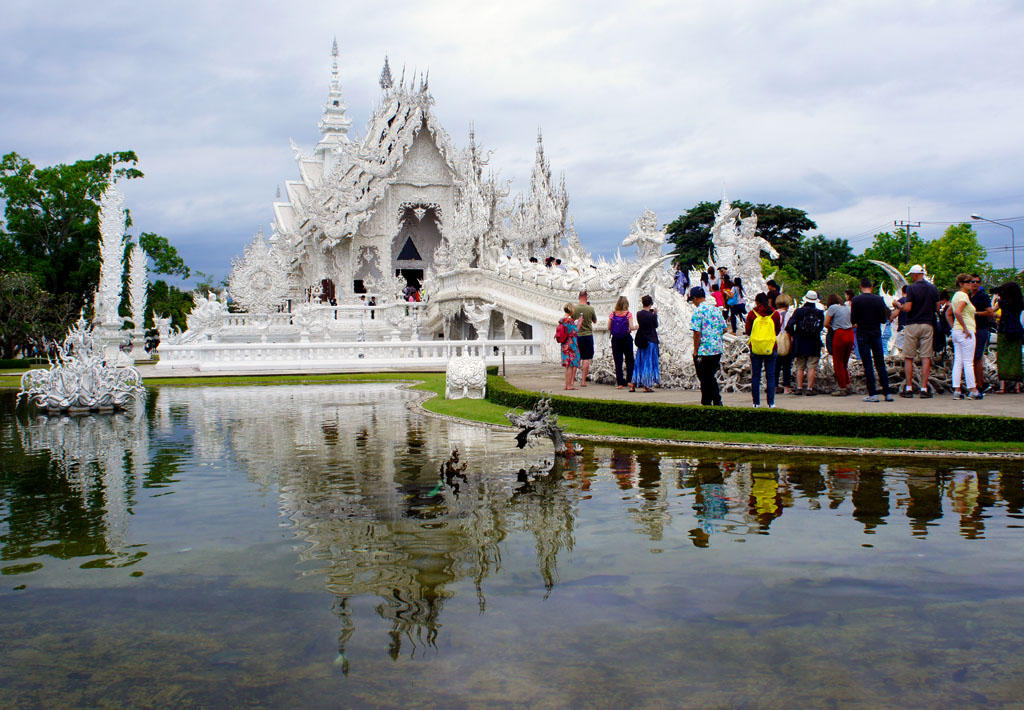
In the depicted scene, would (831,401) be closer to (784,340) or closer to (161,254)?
(784,340)

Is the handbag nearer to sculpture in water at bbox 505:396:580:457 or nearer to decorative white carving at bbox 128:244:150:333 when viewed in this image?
sculpture in water at bbox 505:396:580:457

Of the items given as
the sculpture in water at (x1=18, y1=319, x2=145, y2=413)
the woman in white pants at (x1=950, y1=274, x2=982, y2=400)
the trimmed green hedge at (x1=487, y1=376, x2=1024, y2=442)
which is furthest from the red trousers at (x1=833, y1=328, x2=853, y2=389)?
the sculpture in water at (x1=18, y1=319, x2=145, y2=413)

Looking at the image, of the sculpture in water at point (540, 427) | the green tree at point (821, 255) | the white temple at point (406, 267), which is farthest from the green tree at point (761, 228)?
the sculpture in water at point (540, 427)

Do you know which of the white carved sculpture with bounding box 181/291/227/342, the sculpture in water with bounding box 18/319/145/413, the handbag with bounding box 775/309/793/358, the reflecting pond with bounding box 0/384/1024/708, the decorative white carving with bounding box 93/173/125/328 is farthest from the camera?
the white carved sculpture with bounding box 181/291/227/342

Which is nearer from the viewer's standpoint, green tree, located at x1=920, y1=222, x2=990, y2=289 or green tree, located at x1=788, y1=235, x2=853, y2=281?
green tree, located at x1=920, y1=222, x2=990, y2=289

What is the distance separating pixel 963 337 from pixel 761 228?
143 feet

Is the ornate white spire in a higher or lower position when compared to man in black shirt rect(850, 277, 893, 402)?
higher

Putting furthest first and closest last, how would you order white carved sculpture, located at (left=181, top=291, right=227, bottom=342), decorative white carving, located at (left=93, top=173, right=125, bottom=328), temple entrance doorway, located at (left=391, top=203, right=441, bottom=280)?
temple entrance doorway, located at (left=391, top=203, right=441, bottom=280), white carved sculpture, located at (left=181, top=291, right=227, bottom=342), decorative white carving, located at (left=93, top=173, right=125, bottom=328)

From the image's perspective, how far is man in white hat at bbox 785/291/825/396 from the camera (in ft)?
38.0

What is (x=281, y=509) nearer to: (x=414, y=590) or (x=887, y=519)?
(x=414, y=590)

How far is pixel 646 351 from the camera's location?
13625 mm

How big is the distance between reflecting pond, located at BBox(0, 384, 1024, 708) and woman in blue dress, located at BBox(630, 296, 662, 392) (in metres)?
5.11

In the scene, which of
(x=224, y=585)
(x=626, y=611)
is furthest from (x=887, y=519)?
(x=224, y=585)

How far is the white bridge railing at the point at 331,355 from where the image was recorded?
2345cm
